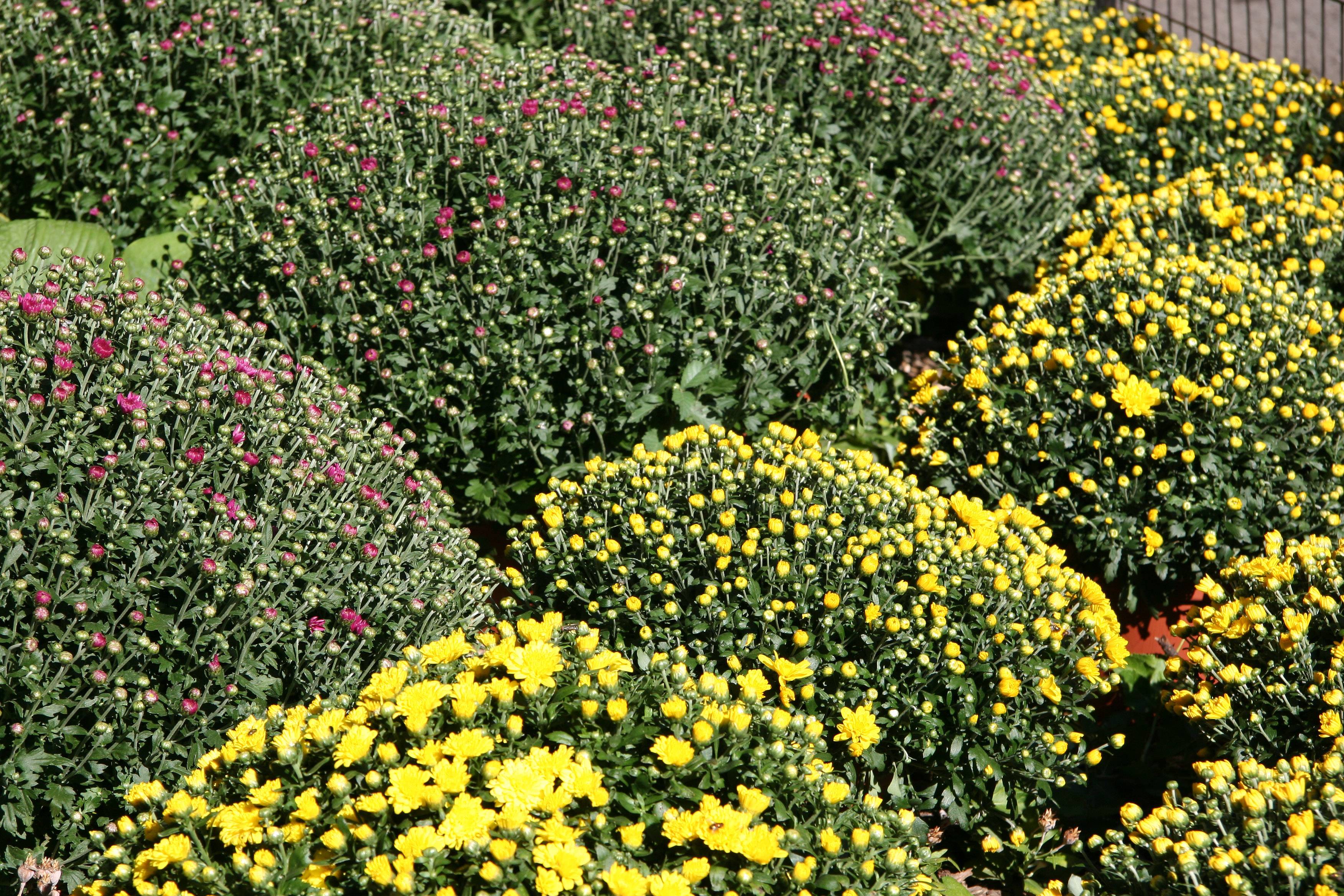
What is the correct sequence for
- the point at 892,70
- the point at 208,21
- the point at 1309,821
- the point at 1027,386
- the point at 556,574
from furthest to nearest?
the point at 892,70, the point at 208,21, the point at 1027,386, the point at 556,574, the point at 1309,821

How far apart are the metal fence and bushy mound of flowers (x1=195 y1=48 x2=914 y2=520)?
5289 millimetres

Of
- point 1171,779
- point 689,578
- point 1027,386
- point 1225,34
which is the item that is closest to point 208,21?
point 689,578

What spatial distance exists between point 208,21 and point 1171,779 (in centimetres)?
444

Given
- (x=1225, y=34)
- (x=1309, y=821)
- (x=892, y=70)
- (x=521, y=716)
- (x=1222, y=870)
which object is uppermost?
(x=1225, y=34)

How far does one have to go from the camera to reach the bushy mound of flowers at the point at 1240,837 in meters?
2.25

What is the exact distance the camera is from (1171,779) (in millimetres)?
3383

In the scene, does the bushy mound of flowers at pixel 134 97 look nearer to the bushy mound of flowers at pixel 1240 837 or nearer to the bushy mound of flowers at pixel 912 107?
the bushy mound of flowers at pixel 912 107

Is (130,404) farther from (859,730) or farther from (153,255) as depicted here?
(859,730)

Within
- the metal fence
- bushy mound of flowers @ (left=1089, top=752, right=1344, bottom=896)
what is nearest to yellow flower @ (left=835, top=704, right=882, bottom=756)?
bushy mound of flowers @ (left=1089, top=752, right=1344, bottom=896)

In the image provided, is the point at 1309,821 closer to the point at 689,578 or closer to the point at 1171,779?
the point at 1171,779

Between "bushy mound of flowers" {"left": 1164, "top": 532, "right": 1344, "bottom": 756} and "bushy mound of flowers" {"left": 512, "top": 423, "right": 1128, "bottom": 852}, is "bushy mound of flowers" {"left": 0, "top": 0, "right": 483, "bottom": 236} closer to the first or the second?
"bushy mound of flowers" {"left": 512, "top": 423, "right": 1128, "bottom": 852}

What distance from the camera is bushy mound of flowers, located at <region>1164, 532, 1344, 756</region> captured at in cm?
286

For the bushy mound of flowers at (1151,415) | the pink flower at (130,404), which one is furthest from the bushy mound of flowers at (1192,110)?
the pink flower at (130,404)

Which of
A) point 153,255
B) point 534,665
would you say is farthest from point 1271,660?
point 153,255
